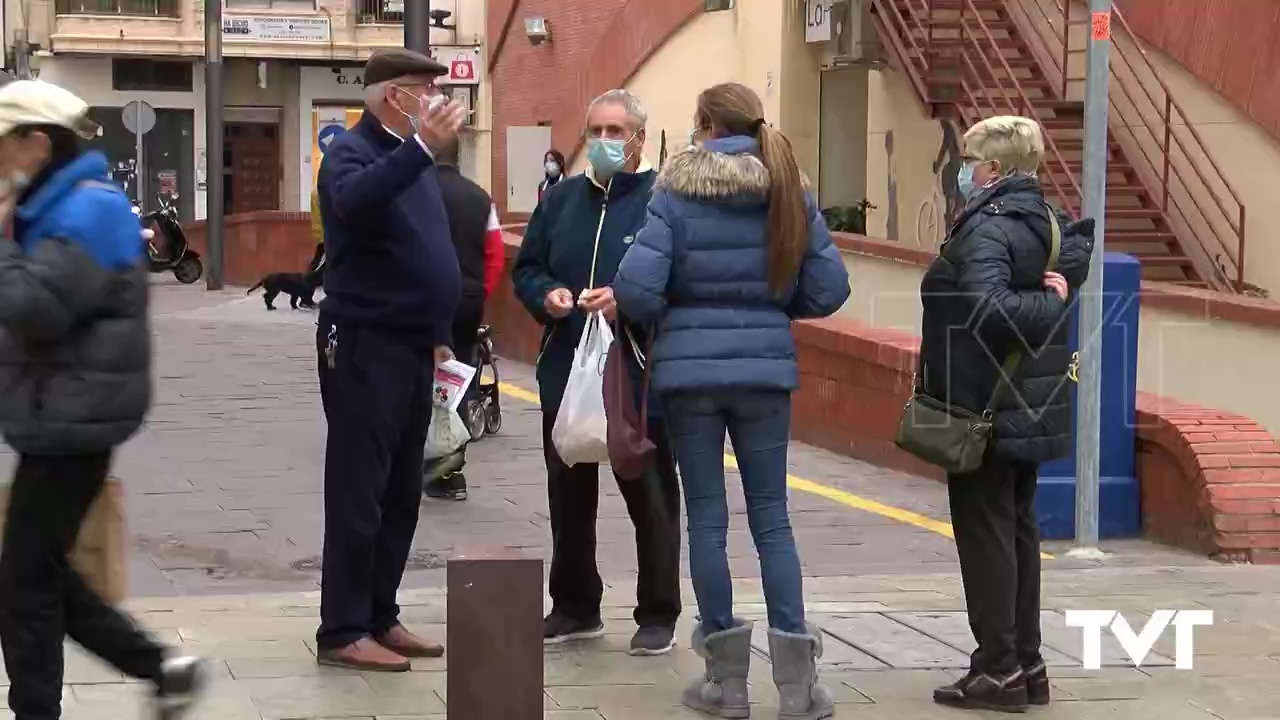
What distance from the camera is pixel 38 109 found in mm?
4930

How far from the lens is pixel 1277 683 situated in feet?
21.2

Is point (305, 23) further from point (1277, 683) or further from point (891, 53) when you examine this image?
point (1277, 683)

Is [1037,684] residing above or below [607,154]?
below

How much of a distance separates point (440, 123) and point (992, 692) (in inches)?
96.8

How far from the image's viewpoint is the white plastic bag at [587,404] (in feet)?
20.9

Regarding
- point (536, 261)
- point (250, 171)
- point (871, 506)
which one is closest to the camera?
point (536, 261)

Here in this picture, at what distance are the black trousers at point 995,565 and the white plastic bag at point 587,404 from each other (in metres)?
1.16

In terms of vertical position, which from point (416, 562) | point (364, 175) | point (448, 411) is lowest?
point (416, 562)

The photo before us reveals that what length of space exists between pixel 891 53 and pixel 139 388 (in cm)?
1400

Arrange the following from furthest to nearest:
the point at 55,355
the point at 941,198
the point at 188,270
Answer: the point at 188,270 < the point at 941,198 < the point at 55,355

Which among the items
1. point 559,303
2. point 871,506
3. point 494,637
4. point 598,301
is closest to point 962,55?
point 871,506

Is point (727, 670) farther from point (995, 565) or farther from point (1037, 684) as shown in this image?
point (1037, 684)

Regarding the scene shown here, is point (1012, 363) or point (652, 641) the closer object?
point (1012, 363)

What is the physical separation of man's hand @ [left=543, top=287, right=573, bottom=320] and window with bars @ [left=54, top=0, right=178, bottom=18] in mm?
38541
